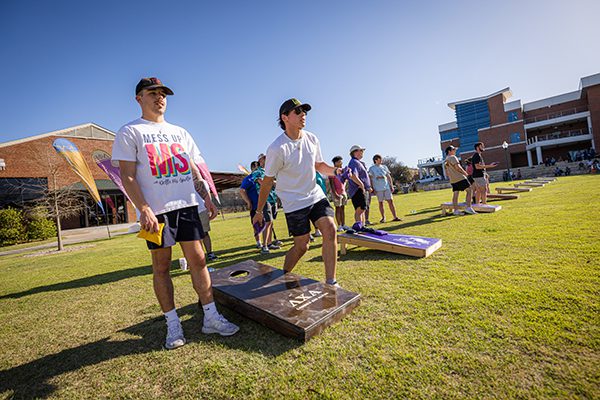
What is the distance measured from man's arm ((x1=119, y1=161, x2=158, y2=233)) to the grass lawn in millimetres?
1080

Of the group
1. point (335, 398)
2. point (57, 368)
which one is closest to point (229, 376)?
point (335, 398)

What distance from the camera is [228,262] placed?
542 cm

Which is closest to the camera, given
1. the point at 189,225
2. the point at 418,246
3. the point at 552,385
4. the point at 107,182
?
the point at 552,385

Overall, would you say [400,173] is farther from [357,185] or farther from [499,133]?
[357,185]

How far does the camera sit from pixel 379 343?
6.57 feet

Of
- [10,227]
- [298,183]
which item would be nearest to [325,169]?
[298,183]

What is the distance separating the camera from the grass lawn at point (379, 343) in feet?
5.26

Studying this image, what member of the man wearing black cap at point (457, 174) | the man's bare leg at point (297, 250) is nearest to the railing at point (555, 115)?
the man wearing black cap at point (457, 174)

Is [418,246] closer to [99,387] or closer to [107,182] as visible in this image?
[99,387]

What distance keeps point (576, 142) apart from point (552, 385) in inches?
2434

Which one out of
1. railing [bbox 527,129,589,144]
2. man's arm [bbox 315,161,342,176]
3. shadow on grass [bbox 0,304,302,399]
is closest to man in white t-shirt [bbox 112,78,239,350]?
shadow on grass [bbox 0,304,302,399]

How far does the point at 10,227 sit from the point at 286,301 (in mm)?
22128

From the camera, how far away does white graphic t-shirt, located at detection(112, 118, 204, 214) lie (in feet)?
7.45

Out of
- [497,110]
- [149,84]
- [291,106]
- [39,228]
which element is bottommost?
[39,228]
